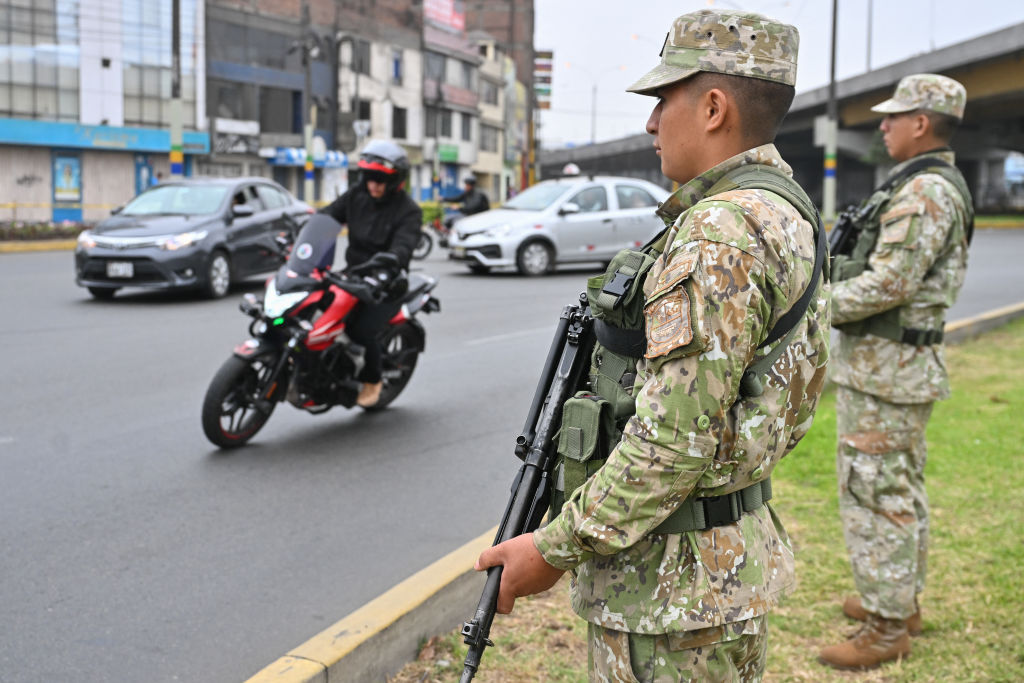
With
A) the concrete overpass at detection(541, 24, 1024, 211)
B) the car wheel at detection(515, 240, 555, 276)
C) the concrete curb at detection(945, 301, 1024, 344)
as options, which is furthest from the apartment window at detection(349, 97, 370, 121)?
the concrete curb at detection(945, 301, 1024, 344)

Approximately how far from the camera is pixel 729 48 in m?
1.90

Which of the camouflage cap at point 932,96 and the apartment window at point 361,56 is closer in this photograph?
the camouflage cap at point 932,96

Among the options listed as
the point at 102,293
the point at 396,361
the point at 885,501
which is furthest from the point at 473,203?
the point at 885,501

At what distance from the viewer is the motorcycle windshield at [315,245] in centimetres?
641

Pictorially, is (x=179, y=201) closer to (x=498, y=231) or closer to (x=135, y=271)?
(x=135, y=271)

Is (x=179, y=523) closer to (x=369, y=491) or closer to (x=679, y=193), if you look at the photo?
(x=369, y=491)

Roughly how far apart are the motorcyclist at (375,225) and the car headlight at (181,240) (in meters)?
6.40

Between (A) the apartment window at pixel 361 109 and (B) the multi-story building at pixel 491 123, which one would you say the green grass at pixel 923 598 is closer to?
(A) the apartment window at pixel 361 109

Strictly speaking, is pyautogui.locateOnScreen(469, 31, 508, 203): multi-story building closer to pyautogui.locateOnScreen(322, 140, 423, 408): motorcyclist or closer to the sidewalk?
pyautogui.locateOnScreen(322, 140, 423, 408): motorcyclist

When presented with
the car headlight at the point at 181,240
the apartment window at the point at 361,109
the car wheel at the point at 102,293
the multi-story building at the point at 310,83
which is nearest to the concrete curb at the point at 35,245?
the car wheel at the point at 102,293

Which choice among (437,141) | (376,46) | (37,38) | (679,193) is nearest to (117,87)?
(37,38)

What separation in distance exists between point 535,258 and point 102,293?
666 cm

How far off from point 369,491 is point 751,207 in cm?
402

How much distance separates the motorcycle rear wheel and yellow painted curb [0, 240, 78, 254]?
16.5m
